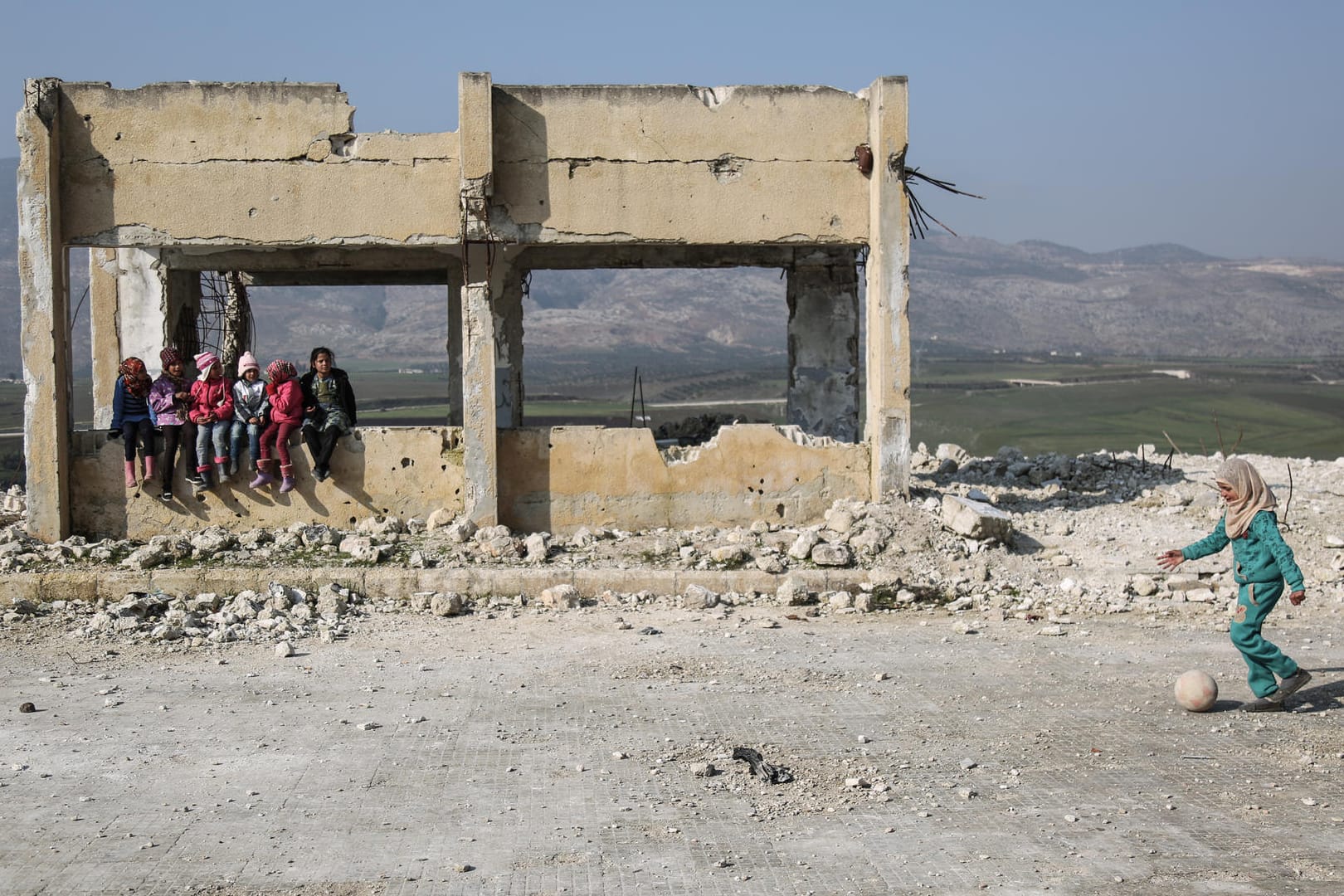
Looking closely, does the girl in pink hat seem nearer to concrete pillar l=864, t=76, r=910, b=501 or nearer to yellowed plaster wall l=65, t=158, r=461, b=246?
yellowed plaster wall l=65, t=158, r=461, b=246

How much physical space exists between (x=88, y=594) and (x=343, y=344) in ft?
328

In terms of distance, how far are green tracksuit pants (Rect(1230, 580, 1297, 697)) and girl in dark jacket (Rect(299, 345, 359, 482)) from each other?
24.2 feet

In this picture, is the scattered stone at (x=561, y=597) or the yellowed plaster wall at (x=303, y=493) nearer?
the scattered stone at (x=561, y=597)

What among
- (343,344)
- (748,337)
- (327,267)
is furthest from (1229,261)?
(327,267)

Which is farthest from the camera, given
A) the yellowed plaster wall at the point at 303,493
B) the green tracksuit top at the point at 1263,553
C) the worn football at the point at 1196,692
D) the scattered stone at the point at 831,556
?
the yellowed plaster wall at the point at 303,493

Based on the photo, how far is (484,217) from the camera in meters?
11.8

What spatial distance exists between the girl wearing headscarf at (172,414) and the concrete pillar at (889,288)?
5.92m

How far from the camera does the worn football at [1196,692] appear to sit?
24.4ft

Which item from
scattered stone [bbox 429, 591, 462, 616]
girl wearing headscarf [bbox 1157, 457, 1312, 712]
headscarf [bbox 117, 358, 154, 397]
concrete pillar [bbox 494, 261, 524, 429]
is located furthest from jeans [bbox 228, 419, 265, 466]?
girl wearing headscarf [bbox 1157, 457, 1312, 712]

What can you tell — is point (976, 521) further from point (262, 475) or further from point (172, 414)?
point (172, 414)

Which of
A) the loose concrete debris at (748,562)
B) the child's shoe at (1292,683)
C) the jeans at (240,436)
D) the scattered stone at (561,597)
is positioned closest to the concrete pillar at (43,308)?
the loose concrete debris at (748,562)

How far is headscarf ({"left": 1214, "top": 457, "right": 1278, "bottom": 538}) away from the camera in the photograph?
292 inches

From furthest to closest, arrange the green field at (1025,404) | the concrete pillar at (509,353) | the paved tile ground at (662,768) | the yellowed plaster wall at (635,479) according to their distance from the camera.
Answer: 1. the green field at (1025,404)
2. the concrete pillar at (509,353)
3. the yellowed plaster wall at (635,479)
4. the paved tile ground at (662,768)

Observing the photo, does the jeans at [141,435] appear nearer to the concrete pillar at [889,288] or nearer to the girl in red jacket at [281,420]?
the girl in red jacket at [281,420]
